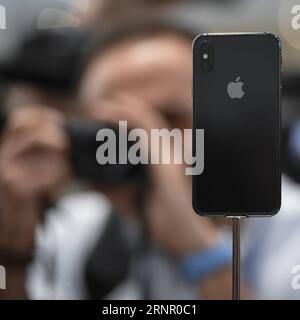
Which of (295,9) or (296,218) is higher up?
(295,9)

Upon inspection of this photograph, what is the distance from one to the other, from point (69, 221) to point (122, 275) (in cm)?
10

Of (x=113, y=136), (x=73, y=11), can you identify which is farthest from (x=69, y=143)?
(x=73, y=11)

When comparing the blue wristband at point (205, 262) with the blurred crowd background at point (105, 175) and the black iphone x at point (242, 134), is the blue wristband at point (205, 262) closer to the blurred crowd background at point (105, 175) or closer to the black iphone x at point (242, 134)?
the blurred crowd background at point (105, 175)

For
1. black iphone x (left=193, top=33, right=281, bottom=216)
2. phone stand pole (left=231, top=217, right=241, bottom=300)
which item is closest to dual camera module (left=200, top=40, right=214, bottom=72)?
black iphone x (left=193, top=33, right=281, bottom=216)

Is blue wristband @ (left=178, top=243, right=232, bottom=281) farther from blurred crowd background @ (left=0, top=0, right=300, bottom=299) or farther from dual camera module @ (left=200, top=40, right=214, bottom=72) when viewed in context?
dual camera module @ (left=200, top=40, right=214, bottom=72)

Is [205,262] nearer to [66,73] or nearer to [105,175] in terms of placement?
[105,175]

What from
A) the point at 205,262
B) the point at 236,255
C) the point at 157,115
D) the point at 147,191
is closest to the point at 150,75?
the point at 157,115

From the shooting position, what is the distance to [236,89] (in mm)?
591

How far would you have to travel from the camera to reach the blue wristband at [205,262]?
833 mm

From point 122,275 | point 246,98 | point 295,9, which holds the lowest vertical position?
point 122,275

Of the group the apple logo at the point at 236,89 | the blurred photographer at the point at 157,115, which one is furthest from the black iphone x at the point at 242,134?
the blurred photographer at the point at 157,115

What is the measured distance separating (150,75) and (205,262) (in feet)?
0.86

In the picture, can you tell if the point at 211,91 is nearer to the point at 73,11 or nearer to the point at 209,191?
the point at 209,191

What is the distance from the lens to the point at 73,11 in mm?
854
